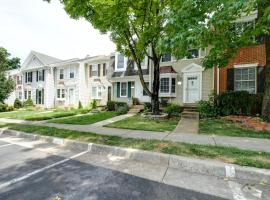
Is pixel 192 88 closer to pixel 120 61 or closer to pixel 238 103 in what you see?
pixel 238 103

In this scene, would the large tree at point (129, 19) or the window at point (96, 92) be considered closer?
the large tree at point (129, 19)

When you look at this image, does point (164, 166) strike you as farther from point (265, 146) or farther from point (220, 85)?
point (220, 85)

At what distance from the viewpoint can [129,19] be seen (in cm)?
1198

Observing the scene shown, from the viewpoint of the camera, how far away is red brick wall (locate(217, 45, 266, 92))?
12.3 metres

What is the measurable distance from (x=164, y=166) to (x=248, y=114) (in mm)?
9322

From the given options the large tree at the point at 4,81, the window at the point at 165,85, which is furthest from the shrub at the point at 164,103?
the large tree at the point at 4,81

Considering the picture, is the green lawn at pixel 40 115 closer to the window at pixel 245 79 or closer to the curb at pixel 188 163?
the curb at pixel 188 163

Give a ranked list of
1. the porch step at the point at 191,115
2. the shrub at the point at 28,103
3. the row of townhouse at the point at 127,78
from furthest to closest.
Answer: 1. the shrub at the point at 28,103
2. the row of townhouse at the point at 127,78
3. the porch step at the point at 191,115

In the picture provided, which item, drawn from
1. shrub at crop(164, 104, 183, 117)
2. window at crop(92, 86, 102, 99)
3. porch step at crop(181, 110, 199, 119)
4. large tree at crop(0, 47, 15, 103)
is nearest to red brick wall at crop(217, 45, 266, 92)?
→ porch step at crop(181, 110, 199, 119)

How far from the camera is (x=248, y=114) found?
11.6m

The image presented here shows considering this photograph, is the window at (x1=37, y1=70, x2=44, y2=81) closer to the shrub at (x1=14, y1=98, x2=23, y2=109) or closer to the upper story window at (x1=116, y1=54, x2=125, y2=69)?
the shrub at (x1=14, y1=98, x2=23, y2=109)

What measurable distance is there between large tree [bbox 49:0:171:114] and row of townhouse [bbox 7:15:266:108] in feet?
8.12

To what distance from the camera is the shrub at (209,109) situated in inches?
495

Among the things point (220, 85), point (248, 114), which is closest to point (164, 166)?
point (248, 114)
